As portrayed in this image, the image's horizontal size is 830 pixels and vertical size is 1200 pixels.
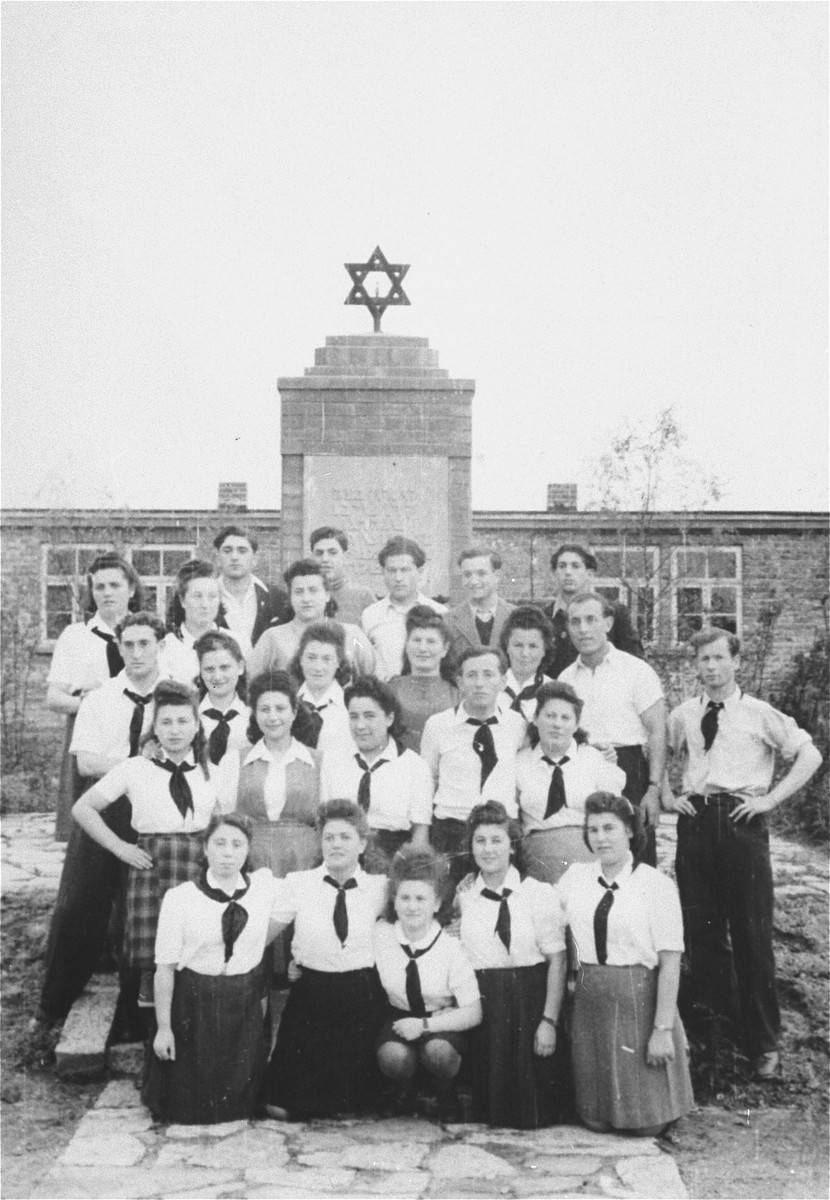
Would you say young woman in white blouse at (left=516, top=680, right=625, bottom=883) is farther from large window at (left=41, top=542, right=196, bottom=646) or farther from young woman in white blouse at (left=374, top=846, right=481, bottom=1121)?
large window at (left=41, top=542, right=196, bottom=646)

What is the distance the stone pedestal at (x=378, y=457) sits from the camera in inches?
319

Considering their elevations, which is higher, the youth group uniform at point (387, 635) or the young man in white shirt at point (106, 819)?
the youth group uniform at point (387, 635)

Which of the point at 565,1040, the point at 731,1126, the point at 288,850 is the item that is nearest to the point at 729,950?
the point at 731,1126

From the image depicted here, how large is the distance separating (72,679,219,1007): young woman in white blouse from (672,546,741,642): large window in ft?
35.9

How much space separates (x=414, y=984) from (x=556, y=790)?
2.96ft

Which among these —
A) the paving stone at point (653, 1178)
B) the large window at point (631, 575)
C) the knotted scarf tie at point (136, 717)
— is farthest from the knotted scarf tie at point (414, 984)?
the large window at point (631, 575)

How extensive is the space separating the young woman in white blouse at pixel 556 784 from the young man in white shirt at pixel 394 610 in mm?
1190

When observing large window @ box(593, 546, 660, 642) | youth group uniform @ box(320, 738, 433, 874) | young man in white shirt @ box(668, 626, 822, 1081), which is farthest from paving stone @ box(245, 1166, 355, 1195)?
large window @ box(593, 546, 660, 642)

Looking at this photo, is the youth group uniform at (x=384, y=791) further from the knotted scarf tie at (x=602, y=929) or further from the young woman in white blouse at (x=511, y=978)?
the knotted scarf tie at (x=602, y=929)

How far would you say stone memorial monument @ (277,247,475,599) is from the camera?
8.09 m

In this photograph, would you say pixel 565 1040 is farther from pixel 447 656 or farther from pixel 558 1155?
pixel 447 656

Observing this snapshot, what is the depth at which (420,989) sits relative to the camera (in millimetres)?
4445

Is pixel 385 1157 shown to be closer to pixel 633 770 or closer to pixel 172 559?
pixel 633 770

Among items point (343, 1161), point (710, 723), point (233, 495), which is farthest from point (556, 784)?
point (233, 495)
